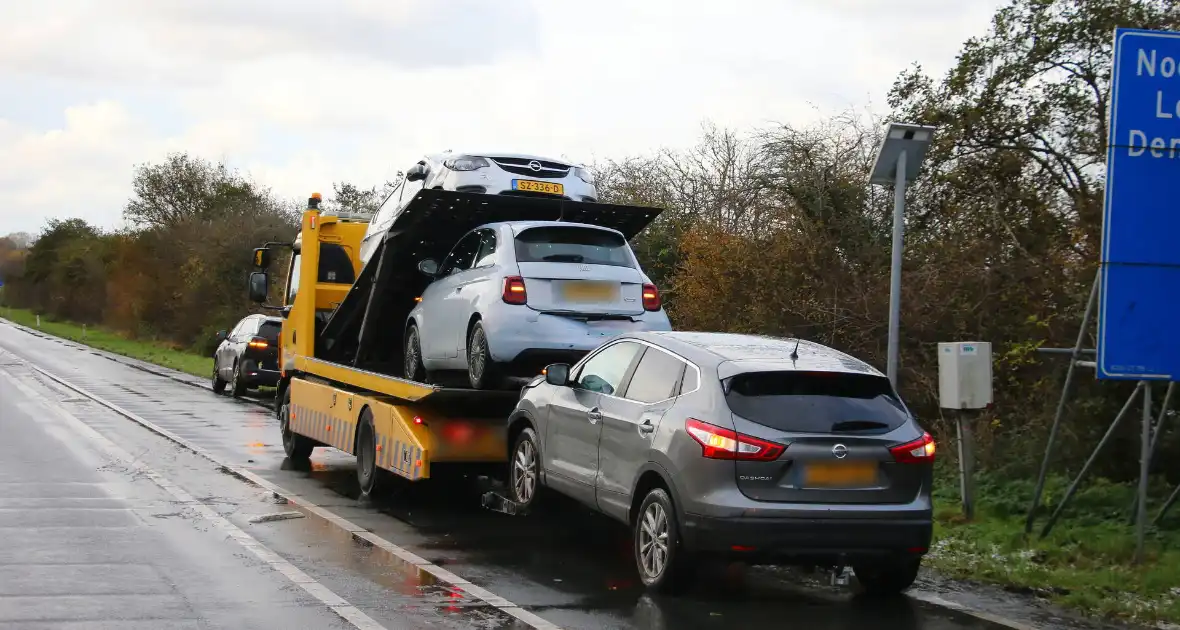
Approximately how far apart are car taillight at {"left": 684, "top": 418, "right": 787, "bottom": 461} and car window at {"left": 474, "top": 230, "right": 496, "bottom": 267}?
13.6ft

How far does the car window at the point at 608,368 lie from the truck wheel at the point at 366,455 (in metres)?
3.30

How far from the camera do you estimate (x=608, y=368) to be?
29.3 ft

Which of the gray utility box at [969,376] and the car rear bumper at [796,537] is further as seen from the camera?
the gray utility box at [969,376]

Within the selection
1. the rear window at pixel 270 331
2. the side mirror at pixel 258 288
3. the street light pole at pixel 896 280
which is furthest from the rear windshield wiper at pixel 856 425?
the rear window at pixel 270 331

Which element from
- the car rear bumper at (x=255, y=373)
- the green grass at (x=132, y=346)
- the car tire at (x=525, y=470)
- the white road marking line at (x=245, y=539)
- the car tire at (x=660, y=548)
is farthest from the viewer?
the green grass at (x=132, y=346)

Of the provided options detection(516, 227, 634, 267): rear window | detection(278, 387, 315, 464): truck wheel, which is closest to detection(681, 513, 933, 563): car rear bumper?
detection(516, 227, 634, 267): rear window

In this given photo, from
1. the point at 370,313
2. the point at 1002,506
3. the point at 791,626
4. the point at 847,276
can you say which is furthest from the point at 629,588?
the point at 847,276

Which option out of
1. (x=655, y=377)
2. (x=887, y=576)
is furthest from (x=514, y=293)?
(x=887, y=576)

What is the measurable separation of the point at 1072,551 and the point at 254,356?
63.4ft

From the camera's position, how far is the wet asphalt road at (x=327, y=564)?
22.9ft

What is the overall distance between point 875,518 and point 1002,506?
389 centimetres

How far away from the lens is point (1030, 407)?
1276 centimetres

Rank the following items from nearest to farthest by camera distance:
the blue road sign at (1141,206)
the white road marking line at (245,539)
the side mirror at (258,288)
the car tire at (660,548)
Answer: the white road marking line at (245,539)
the car tire at (660,548)
the blue road sign at (1141,206)
the side mirror at (258,288)

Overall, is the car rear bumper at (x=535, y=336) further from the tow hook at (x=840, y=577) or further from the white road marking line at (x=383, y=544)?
the tow hook at (x=840, y=577)
